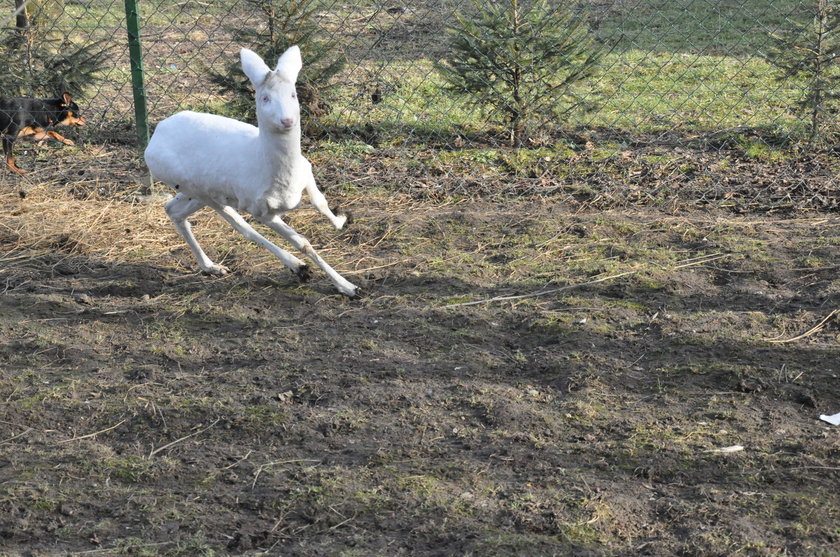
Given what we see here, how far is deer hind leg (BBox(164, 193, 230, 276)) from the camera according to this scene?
514cm

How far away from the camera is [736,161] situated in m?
6.75

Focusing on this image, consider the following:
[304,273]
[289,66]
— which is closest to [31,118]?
[304,273]

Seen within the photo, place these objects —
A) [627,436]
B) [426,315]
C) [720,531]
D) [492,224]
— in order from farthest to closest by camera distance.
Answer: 1. [492,224]
2. [426,315]
3. [627,436]
4. [720,531]

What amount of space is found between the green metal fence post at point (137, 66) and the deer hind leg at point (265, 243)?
1964 mm

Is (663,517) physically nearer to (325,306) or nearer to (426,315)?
(426,315)

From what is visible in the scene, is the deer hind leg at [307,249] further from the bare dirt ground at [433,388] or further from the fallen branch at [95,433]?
the fallen branch at [95,433]

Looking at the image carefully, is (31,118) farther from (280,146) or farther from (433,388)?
(433,388)

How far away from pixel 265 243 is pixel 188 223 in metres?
0.67

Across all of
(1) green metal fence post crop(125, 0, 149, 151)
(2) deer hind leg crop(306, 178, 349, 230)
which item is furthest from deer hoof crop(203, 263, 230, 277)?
(1) green metal fence post crop(125, 0, 149, 151)

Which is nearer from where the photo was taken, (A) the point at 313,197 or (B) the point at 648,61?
(A) the point at 313,197

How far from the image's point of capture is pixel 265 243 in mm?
4832

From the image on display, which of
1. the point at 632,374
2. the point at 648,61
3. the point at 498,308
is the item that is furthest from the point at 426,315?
the point at 648,61

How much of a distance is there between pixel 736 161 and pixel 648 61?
351 centimetres

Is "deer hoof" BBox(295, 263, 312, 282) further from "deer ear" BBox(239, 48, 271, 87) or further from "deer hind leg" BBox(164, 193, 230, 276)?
"deer ear" BBox(239, 48, 271, 87)
